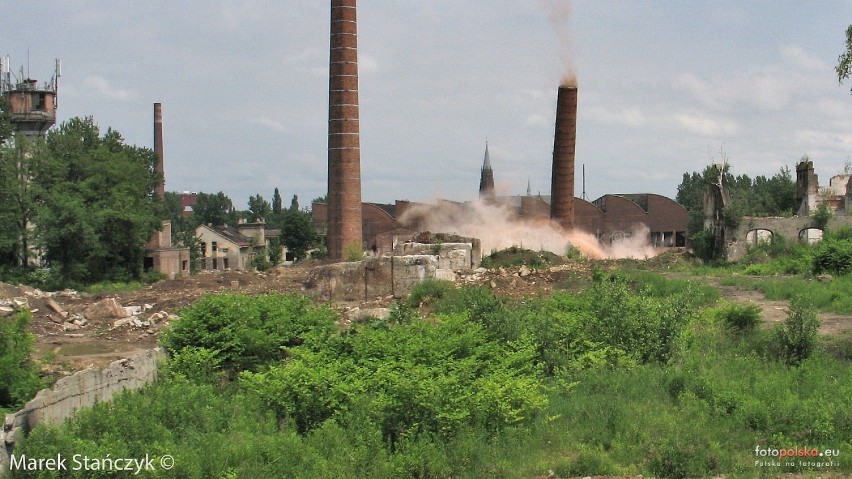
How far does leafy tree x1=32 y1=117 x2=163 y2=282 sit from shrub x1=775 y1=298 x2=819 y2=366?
91.1 ft

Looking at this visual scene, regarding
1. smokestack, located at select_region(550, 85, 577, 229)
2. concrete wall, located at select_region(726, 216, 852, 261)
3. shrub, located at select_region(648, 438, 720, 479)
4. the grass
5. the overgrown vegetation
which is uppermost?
smokestack, located at select_region(550, 85, 577, 229)

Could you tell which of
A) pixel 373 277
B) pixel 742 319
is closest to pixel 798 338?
pixel 742 319

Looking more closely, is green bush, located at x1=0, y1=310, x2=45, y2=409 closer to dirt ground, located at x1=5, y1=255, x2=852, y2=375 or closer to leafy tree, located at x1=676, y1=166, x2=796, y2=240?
dirt ground, located at x1=5, y1=255, x2=852, y2=375

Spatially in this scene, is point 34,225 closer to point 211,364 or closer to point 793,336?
point 211,364

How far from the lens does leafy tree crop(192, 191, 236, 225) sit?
92625 mm

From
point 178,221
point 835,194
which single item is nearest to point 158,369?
point 835,194

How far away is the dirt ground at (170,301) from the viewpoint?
15.5 m

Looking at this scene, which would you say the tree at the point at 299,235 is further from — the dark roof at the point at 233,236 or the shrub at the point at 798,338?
the shrub at the point at 798,338

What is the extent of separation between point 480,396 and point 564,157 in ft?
79.5

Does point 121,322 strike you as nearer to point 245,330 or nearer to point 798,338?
point 245,330

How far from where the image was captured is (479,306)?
13945 millimetres

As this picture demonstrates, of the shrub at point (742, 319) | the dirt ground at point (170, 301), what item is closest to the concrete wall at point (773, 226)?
the dirt ground at point (170, 301)

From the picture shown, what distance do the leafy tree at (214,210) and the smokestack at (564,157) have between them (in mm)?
60618

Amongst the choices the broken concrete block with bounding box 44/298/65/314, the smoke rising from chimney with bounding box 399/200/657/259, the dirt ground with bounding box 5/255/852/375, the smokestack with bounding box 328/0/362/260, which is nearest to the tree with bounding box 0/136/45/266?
the dirt ground with bounding box 5/255/852/375
